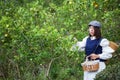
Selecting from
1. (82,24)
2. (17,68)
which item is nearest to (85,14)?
(82,24)

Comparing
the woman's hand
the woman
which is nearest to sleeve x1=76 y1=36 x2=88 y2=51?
the woman

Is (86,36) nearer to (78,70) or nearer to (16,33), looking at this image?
(78,70)

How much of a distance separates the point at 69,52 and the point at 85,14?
131cm

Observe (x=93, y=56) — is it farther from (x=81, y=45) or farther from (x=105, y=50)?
(x=81, y=45)

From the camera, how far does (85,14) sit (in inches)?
328

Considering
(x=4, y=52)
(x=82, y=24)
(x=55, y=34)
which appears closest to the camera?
(x=55, y=34)

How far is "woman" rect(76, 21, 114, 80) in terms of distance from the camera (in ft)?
23.1

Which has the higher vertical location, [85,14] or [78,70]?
[85,14]

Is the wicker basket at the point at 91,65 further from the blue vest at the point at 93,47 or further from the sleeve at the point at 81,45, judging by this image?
the sleeve at the point at 81,45

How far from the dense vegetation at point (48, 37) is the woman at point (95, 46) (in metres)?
0.17

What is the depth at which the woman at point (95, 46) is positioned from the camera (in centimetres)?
703

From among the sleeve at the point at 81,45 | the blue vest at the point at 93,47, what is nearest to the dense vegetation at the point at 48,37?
the sleeve at the point at 81,45

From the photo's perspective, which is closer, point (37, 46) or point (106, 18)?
point (37, 46)

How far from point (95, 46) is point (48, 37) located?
693 millimetres
